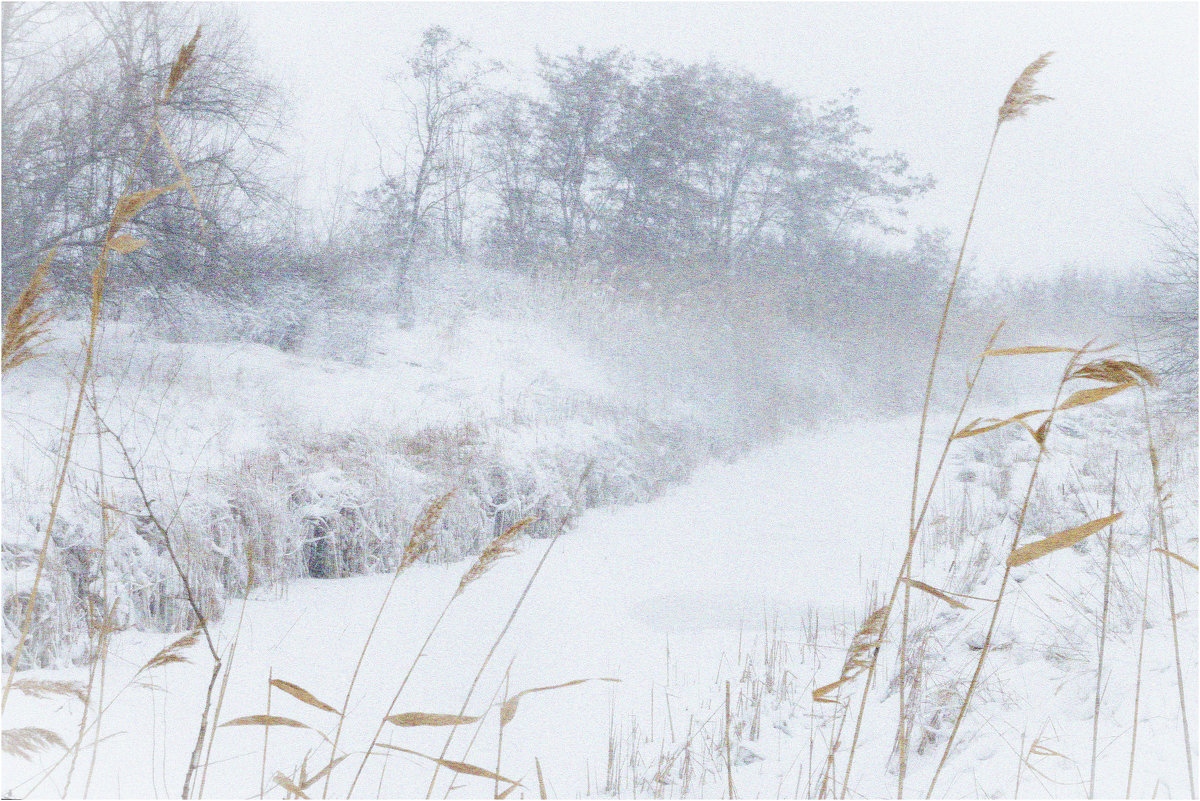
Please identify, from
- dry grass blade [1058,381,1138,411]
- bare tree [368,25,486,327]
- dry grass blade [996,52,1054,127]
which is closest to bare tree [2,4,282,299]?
bare tree [368,25,486,327]

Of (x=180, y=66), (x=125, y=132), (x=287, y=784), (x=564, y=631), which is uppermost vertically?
(x=125, y=132)


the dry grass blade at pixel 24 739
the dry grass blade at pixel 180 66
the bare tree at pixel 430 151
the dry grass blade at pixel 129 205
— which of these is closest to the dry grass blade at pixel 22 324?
the dry grass blade at pixel 129 205

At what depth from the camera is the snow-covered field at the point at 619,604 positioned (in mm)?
1374

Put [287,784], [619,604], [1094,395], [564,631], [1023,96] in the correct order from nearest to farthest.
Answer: [1094,395] → [287,784] → [1023,96] → [564,631] → [619,604]

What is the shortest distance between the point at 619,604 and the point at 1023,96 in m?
1.84

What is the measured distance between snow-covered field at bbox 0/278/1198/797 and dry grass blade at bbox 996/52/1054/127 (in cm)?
84

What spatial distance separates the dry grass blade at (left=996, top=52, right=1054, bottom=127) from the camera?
733 mm

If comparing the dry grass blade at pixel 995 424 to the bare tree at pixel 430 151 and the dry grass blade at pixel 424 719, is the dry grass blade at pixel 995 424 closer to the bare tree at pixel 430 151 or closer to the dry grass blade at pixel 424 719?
the dry grass blade at pixel 424 719

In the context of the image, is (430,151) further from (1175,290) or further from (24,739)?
(1175,290)

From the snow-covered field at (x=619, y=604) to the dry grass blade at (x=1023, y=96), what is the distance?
2.74ft

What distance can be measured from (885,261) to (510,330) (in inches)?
61.9

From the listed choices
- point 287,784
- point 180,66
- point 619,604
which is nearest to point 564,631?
point 619,604

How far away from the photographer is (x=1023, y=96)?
0.74 metres

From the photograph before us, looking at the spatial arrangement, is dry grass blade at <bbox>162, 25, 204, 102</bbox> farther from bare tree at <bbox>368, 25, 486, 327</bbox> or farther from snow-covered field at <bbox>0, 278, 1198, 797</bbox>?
bare tree at <bbox>368, 25, 486, 327</bbox>
